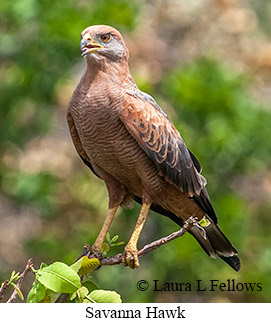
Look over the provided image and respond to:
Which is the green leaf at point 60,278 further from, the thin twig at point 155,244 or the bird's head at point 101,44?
the bird's head at point 101,44

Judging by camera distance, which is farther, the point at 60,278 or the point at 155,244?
the point at 155,244

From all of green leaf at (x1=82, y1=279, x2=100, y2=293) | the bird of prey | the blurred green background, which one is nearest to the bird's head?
the bird of prey

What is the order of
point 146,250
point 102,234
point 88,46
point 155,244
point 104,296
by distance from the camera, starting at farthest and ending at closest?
point 102,234 → point 88,46 → point 146,250 → point 155,244 → point 104,296

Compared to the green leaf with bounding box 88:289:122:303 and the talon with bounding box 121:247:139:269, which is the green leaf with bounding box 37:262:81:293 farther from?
the talon with bounding box 121:247:139:269

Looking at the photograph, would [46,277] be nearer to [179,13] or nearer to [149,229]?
[149,229]

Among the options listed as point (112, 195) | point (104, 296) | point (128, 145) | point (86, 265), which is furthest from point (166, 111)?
point (104, 296)

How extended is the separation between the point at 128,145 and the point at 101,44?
1.96 feet

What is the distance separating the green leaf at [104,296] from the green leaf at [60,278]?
16 centimetres

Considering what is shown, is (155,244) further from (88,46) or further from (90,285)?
(88,46)

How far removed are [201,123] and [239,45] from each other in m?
Answer: 1.79

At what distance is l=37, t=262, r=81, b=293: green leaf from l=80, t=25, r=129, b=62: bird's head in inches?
49.4

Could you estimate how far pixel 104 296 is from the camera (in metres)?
3.41

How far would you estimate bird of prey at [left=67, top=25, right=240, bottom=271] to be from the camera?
12.9ft

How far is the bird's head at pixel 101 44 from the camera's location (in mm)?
3920
